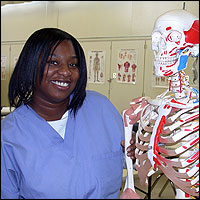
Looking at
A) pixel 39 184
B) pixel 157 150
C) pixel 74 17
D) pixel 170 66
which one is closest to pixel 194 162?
pixel 157 150

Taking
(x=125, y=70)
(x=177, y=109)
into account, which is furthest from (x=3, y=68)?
(x=177, y=109)

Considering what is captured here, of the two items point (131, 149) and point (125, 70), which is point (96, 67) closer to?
point (125, 70)

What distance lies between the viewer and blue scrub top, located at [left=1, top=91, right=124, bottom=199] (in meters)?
0.52

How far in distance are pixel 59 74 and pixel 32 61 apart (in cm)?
6

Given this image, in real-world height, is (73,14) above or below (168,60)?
above

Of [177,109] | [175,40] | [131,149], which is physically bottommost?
[131,149]

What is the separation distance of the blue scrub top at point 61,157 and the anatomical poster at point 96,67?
8 centimetres

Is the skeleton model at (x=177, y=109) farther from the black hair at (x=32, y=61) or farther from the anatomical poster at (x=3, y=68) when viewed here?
the anatomical poster at (x=3, y=68)

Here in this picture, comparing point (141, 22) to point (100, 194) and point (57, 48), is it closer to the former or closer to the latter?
point (57, 48)

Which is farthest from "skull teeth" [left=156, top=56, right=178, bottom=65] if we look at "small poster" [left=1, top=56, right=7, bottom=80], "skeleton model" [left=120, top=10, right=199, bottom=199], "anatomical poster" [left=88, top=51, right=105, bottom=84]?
"small poster" [left=1, top=56, right=7, bottom=80]

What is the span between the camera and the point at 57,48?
516 mm

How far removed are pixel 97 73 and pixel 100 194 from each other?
0.26 m

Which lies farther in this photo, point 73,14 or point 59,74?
point 73,14

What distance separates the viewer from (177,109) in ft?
1.73
